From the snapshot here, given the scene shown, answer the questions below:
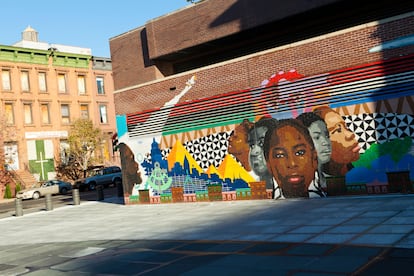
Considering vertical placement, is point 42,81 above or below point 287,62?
above

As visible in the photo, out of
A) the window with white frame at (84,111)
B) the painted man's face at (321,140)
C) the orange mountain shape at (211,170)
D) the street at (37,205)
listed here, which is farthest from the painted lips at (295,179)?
the window with white frame at (84,111)

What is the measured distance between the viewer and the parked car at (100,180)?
4153cm

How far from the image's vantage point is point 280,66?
16.3m

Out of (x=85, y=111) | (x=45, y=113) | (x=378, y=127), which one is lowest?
(x=378, y=127)

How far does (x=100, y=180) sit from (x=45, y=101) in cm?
1091

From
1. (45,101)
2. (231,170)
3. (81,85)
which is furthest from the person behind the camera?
(81,85)

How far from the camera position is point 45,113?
47094 millimetres

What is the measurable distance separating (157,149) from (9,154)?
27.9m

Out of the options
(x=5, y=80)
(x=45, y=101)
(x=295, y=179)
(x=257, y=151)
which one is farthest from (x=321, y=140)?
(x=45, y=101)

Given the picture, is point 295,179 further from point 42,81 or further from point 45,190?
point 42,81

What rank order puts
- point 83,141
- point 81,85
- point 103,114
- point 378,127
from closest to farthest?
point 378,127 → point 83,141 → point 81,85 → point 103,114

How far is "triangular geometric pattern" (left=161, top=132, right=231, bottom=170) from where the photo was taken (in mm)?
18062

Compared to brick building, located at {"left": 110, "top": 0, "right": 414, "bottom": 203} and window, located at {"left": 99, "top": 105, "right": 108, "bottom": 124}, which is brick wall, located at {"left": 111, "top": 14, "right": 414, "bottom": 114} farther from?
window, located at {"left": 99, "top": 105, "right": 108, "bottom": 124}

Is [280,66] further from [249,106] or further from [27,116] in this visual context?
[27,116]
